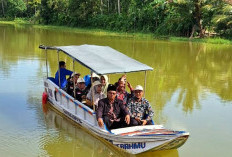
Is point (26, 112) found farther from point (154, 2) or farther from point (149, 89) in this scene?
point (154, 2)

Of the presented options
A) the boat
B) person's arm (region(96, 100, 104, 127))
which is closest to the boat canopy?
the boat

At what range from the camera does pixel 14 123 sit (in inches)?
313

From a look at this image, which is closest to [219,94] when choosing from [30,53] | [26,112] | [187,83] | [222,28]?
[187,83]

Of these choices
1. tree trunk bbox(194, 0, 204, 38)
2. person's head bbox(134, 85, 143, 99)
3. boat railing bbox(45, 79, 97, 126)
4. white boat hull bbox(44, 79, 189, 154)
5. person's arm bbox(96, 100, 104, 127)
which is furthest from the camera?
tree trunk bbox(194, 0, 204, 38)

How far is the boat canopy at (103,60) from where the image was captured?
21.8 feet

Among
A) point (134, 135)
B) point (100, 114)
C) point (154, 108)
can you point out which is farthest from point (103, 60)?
point (154, 108)

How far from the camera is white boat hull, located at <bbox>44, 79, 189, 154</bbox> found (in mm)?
5570

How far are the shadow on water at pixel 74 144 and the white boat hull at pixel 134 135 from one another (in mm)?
176

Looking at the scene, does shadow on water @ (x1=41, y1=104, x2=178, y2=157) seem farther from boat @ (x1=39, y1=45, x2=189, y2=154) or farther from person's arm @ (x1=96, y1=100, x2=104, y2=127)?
person's arm @ (x1=96, y1=100, x2=104, y2=127)

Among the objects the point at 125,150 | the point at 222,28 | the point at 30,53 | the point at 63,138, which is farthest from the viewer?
the point at 222,28

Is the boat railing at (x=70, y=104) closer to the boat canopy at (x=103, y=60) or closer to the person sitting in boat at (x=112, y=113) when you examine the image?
the person sitting in boat at (x=112, y=113)

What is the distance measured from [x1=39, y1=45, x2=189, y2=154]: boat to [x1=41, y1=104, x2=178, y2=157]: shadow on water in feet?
0.52

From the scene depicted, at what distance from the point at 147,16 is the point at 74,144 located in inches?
1156

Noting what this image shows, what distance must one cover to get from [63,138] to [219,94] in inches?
250
